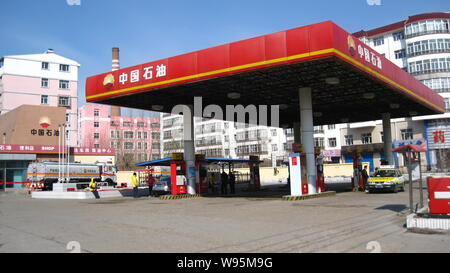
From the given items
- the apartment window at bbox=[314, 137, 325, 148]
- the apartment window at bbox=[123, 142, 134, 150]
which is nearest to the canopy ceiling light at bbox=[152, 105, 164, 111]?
the apartment window at bbox=[314, 137, 325, 148]

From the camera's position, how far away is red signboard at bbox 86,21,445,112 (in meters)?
16.1

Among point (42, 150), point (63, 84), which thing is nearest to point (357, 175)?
point (42, 150)

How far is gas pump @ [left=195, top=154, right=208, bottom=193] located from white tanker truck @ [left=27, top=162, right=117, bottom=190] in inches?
633

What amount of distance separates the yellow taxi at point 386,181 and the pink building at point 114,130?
219ft

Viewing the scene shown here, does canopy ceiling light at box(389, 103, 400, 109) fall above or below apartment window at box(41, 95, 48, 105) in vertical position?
below

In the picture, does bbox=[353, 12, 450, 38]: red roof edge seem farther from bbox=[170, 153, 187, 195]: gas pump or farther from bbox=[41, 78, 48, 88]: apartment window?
bbox=[41, 78, 48, 88]: apartment window

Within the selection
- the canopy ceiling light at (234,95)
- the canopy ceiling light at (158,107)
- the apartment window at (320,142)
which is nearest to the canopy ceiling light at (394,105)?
the canopy ceiling light at (234,95)

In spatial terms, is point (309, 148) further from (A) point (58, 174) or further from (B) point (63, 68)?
(B) point (63, 68)

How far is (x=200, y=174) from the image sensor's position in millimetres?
27688

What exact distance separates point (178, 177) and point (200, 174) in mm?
2173

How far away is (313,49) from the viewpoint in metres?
16.0
